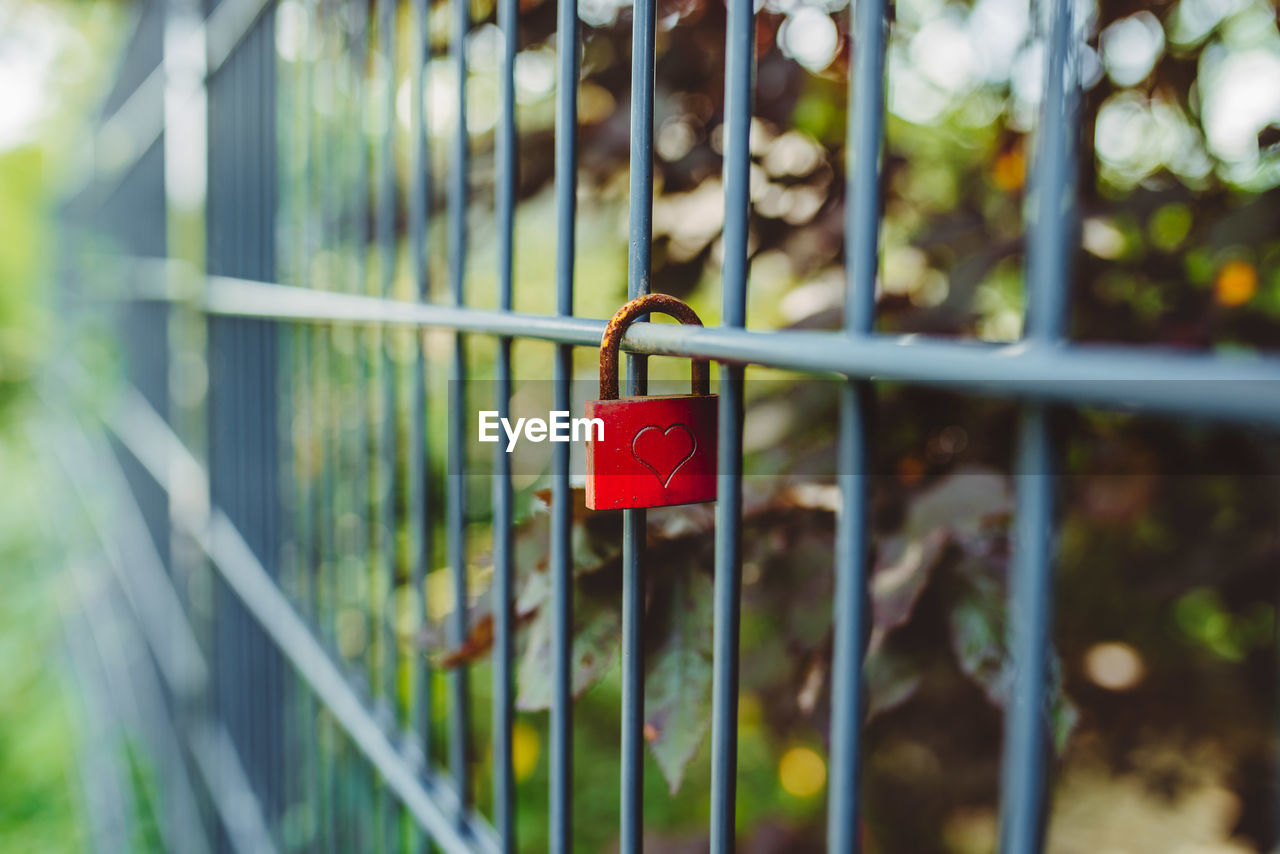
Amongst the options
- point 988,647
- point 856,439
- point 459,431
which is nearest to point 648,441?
point 856,439

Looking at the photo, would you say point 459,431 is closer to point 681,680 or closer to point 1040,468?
point 681,680

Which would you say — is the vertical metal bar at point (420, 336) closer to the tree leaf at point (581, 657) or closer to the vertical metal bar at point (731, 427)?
the tree leaf at point (581, 657)

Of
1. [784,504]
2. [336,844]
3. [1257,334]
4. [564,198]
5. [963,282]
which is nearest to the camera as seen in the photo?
[564,198]

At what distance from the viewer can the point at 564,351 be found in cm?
92

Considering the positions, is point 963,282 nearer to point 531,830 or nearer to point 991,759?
point 991,759

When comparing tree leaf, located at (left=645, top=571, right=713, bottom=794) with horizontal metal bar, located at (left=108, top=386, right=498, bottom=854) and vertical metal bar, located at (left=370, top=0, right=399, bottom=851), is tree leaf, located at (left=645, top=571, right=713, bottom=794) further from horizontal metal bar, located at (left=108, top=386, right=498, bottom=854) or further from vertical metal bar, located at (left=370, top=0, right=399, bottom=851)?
vertical metal bar, located at (left=370, top=0, right=399, bottom=851)

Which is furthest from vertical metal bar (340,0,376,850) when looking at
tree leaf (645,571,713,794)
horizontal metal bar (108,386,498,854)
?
tree leaf (645,571,713,794)

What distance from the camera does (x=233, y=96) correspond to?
243 cm

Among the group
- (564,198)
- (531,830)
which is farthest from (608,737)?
(564,198)

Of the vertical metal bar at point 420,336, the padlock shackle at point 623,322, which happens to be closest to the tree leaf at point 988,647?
the padlock shackle at point 623,322

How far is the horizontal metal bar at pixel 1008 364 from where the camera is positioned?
408 millimetres

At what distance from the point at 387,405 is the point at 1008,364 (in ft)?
3.75

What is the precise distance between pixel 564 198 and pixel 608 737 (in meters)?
2.63

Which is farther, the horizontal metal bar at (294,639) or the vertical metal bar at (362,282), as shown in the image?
the vertical metal bar at (362,282)
